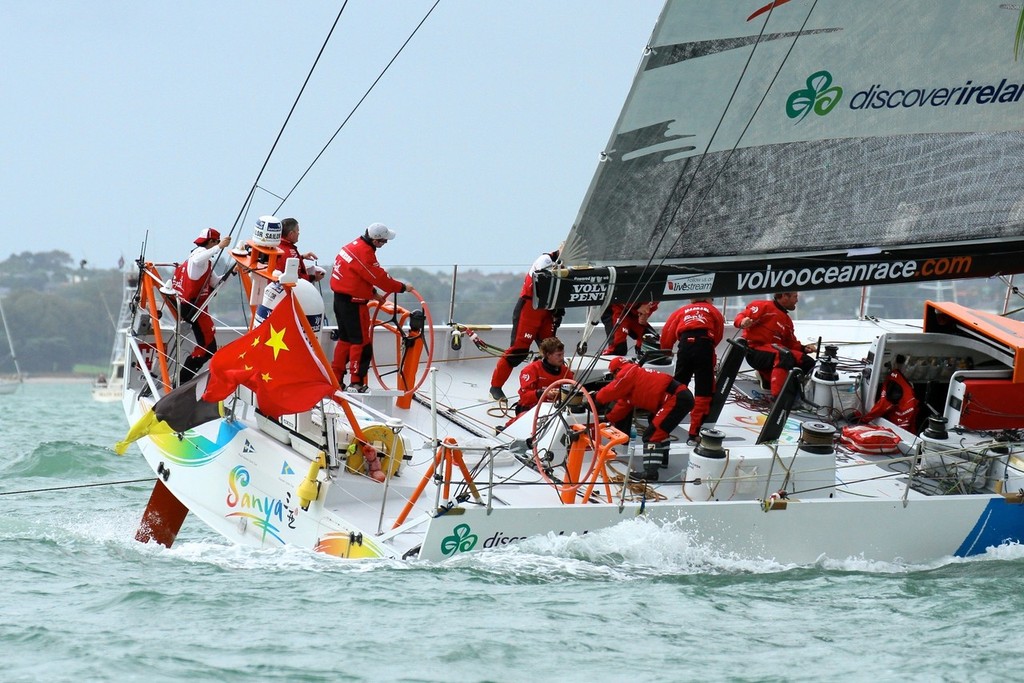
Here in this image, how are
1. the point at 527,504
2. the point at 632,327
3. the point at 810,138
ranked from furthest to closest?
1. the point at 632,327
2. the point at 810,138
3. the point at 527,504

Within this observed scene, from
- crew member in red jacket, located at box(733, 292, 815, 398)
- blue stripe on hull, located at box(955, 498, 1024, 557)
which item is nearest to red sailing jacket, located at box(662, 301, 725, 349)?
crew member in red jacket, located at box(733, 292, 815, 398)

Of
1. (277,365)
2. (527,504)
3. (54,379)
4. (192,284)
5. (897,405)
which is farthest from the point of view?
(54,379)

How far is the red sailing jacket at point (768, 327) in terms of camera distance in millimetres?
A: 10109

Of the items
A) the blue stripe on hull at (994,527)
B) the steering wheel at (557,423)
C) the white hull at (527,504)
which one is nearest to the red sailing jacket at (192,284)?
the white hull at (527,504)

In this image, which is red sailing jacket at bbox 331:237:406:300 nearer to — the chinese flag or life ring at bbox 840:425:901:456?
the chinese flag

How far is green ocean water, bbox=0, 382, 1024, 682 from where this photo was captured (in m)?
6.19

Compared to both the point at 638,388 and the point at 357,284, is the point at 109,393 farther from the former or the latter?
the point at 638,388

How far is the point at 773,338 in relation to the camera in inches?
401

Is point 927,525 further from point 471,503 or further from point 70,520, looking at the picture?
point 70,520

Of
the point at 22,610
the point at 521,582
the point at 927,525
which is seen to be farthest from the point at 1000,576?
the point at 22,610

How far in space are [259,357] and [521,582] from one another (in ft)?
6.41

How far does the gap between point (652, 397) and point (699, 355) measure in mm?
897

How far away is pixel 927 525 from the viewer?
312 inches

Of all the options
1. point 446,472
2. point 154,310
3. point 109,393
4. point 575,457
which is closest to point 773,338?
point 575,457
